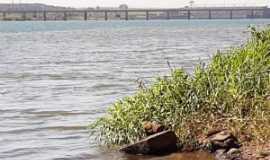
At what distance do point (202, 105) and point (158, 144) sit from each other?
1.13 meters

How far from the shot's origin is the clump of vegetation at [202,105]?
1217cm

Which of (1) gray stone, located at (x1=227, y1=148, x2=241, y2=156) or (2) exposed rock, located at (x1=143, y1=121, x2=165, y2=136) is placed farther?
(2) exposed rock, located at (x1=143, y1=121, x2=165, y2=136)

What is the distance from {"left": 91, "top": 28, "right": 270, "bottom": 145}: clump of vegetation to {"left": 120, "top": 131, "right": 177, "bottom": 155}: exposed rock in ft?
0.69

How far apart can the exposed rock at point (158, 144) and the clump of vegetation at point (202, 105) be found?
21 cm

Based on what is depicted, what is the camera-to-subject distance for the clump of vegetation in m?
12.2

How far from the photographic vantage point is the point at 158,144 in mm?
12055

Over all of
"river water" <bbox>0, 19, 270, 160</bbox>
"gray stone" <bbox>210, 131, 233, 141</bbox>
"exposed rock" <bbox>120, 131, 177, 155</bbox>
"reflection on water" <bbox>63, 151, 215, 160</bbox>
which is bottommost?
"river water" <bbox>0, 19, 270, 160</bbox>

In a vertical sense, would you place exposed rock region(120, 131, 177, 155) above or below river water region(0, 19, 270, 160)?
above

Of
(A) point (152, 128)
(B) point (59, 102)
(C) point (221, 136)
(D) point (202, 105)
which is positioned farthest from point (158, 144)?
(B) point (59, 102)

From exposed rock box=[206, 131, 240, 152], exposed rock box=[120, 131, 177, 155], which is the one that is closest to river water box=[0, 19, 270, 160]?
exposed rock box=[120, 131, 177, 155]

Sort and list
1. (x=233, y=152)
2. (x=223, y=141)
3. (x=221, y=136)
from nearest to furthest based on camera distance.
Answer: (x=233, y=152)
(x=223, y=141)
(x=221, y=136)

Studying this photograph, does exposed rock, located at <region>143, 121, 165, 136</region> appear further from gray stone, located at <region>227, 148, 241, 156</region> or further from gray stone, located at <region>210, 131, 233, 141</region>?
gray stone, located at <region>227, 148, 241, 156</region>

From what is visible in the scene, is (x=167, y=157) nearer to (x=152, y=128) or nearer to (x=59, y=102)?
(x=152, y=128)

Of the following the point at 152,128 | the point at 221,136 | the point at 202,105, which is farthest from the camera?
the point at 202,105
